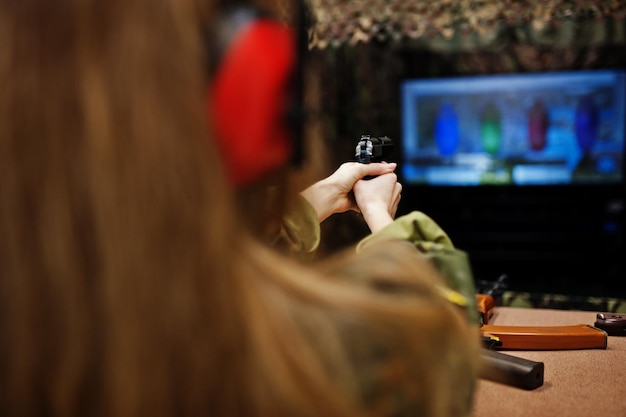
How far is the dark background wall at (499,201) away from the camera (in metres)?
3.47

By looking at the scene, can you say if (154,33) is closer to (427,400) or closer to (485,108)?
(427,400)

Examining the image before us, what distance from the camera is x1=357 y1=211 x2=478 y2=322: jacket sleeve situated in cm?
74

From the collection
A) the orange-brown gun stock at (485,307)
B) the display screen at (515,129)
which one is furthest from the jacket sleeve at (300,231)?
the display screen at (515,129)

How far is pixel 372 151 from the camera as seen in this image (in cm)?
114

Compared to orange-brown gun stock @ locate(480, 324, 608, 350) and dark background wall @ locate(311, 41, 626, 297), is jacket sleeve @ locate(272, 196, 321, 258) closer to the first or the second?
orange-brown gun stock @ locate(480, 324, 608, 350)

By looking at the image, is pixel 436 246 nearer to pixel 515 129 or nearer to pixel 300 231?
pixel 300 231

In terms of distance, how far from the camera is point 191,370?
0.51 metres

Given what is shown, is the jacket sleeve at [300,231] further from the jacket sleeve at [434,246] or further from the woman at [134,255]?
the woman at [134,255]

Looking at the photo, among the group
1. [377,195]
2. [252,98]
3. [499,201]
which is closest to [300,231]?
[377,195]

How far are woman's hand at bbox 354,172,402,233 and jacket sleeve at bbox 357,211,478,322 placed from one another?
0.25 metres

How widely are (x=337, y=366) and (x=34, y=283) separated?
0.90 feet

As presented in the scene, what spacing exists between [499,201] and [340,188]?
108 inches

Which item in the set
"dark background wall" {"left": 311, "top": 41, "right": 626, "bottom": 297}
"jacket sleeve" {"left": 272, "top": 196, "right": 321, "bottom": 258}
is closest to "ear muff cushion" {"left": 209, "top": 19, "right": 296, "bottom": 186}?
"jacket sleeve" {"left": 272, "top": 196, "right": 321, "bottom": 258}

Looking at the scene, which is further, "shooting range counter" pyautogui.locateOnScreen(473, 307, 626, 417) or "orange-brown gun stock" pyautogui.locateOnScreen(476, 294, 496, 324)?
"orange-brown gun stock" pyautogui.locateOnScreen(476, 294, 496, 324)
